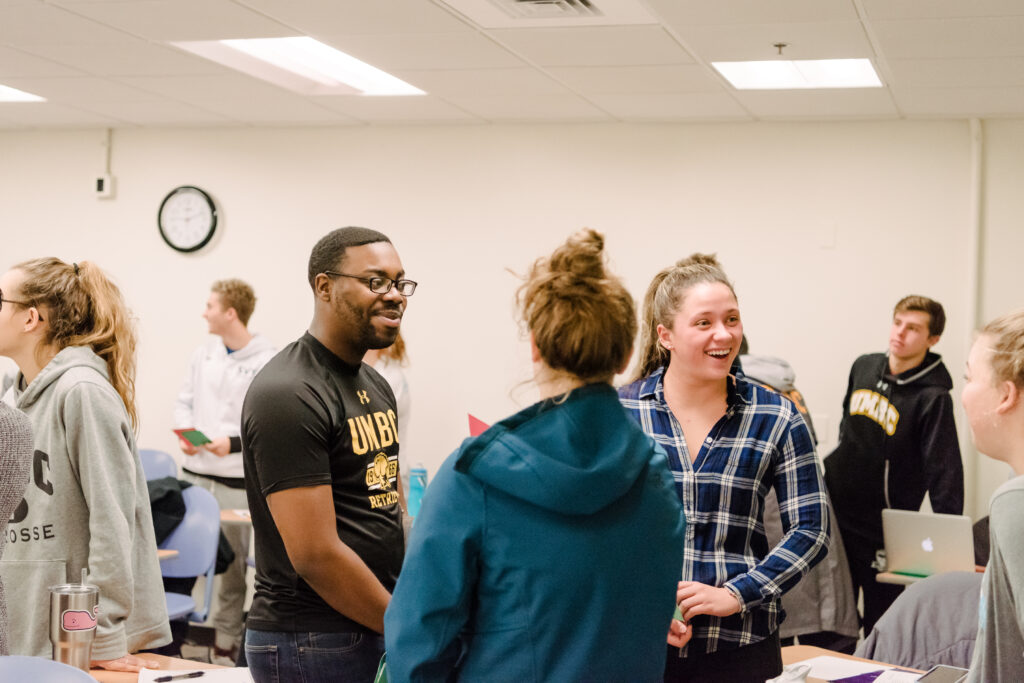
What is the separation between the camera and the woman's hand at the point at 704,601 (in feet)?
6.70

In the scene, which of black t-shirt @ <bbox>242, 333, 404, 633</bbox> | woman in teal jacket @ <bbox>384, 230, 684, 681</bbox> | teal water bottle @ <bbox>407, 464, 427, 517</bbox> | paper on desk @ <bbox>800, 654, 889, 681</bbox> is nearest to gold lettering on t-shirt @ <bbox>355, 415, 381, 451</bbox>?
black t-shirt @ <bbox>242, 333, 404, 633</bbox>

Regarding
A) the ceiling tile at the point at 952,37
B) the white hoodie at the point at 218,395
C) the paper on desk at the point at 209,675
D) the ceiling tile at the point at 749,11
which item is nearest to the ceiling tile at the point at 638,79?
the ceiling tile at the point at 749,11

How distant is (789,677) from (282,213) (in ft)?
16.0

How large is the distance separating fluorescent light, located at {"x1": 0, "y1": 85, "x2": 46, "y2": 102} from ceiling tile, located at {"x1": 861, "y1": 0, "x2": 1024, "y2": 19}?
13.9 ft

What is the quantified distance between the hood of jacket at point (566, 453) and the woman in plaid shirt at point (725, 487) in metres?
0.62

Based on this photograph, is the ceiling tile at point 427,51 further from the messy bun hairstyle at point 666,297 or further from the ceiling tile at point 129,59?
the messy bun hairstyle at point 666,297

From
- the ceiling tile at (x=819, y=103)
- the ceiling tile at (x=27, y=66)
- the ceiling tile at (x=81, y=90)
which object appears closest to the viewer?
the ceiling tile at (x=27, y=66)

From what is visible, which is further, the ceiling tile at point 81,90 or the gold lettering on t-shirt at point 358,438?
the ceiling tile at point 81,90

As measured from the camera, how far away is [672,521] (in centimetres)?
162

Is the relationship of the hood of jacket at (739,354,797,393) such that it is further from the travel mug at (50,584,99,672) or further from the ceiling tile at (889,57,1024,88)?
the travel mug at (50,584,99,672)

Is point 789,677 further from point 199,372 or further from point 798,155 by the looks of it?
point 199,372

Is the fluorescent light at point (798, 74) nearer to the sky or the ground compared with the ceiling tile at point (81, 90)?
nearer to the ground

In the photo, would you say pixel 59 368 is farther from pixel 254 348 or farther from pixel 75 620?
pixel 254 348

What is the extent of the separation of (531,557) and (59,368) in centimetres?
138
